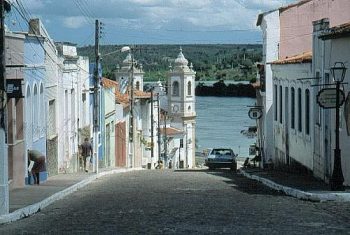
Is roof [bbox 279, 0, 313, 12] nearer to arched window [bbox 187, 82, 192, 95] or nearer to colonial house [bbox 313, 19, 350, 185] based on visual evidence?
colonial house [bbox 313, 19, 350, 185]

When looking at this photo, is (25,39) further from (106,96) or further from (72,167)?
(106,96)

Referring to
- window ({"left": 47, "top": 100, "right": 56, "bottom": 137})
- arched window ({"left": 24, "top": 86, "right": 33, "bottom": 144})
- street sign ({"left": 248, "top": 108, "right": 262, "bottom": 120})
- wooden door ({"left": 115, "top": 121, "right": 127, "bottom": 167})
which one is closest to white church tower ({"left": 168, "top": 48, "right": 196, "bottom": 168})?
wooden door ({"left": 115, "top": 121, "right": 127, "bottom": 167})

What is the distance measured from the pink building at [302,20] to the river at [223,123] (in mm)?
49252

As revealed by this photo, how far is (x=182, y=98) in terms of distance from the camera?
10069cm

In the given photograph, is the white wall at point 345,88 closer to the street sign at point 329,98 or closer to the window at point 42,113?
the street sign at point 329,98

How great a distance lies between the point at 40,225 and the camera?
1329 centimetres

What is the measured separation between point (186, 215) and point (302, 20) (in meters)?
30.0

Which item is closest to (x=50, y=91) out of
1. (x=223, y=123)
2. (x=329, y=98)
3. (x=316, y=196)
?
(x=329, y=98)

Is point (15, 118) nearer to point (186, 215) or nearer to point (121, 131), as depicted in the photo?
point (186, 215)

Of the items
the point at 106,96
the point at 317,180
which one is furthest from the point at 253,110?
the point at 317,180

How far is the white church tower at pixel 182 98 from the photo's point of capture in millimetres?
99312

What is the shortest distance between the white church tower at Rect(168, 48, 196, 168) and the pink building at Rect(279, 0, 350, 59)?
53.2m

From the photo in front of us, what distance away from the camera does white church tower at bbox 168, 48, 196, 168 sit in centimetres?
9931

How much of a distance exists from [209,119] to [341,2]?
280 feet
